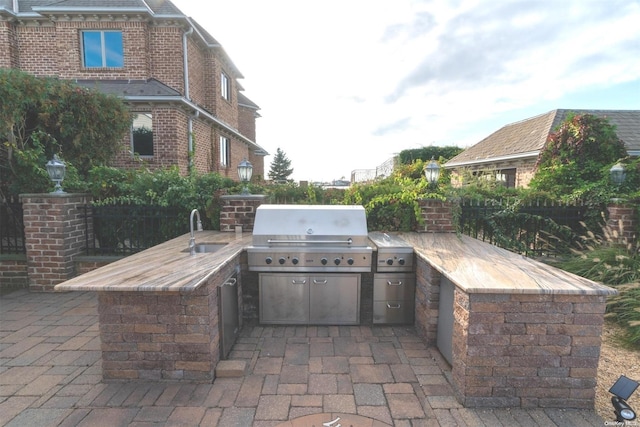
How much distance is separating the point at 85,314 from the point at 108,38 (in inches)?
361

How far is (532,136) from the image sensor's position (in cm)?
1067

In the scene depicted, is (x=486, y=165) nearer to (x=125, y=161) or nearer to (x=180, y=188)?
(x=180, y=188)

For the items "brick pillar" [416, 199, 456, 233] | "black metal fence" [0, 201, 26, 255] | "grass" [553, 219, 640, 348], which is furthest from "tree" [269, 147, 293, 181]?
"grass" [553, 219, 640, 348]

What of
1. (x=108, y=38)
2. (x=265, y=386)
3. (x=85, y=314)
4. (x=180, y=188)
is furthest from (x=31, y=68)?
(x=265, y=386)

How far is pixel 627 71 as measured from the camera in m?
5.39

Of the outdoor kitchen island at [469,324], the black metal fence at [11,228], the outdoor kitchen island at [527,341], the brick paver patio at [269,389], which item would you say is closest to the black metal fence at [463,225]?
the black metal fence at [11,228]

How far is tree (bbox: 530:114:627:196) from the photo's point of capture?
5781 mm

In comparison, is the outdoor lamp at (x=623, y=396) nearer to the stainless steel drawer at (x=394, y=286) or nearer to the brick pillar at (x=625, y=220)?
the stainless steel drawer at (x=394, y=286)

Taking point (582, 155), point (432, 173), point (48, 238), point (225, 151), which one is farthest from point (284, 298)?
point (225, 151)

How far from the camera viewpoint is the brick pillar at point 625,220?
4.54 meters

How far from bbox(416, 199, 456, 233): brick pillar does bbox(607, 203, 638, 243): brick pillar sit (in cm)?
250

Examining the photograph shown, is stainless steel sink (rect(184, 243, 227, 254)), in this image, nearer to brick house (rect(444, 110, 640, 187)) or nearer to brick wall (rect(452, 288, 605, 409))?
brick wall (rect(452, 288, 605, 409))

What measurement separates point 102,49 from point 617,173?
12.7 m

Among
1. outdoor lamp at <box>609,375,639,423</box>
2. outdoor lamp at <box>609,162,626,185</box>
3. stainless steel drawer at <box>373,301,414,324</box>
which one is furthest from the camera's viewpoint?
outdoor lamp at <box>609,162,626,185</box>
